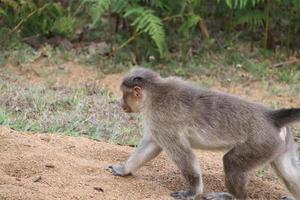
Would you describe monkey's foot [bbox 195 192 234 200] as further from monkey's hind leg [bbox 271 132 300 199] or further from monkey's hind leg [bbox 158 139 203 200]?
monkey's hind leg [bbox 271 132 300 199]

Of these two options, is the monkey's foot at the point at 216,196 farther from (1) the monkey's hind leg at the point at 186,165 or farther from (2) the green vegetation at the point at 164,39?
(2) the green vegetation at the point at 164,39

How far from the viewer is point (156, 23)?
10.6 meters

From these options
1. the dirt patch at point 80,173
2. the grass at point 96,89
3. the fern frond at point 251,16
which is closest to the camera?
the dirt patch at point 80,173

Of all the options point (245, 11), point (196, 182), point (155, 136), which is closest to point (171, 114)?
point (155, 136)

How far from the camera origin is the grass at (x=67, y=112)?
7.97 m

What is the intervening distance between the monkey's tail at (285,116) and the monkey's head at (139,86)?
3.70 feet

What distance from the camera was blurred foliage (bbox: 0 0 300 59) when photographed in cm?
1075

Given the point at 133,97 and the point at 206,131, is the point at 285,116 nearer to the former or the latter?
the point at 206,131

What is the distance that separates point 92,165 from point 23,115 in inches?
72.6

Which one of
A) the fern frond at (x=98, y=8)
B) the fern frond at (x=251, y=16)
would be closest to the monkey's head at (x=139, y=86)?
the fern frond at (x=98, y=8)

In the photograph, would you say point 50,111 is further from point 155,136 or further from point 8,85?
point 155,136

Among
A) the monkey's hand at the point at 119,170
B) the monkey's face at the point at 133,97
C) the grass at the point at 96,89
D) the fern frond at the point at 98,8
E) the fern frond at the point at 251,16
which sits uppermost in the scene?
the monkey's face at the point at 133,97

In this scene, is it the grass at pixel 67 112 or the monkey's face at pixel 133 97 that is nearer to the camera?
the monkey's face at pixel 133 97

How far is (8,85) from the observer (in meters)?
9.54
